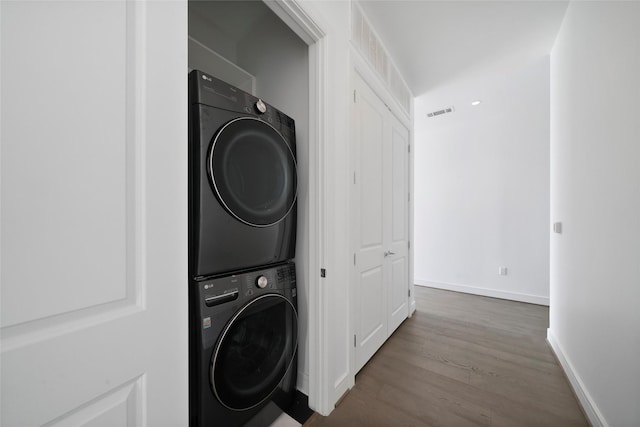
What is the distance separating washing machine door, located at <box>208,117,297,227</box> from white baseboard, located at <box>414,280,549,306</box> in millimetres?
3688

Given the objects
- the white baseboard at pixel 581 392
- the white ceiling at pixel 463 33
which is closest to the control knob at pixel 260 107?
the white ceiling at pixel 463 33

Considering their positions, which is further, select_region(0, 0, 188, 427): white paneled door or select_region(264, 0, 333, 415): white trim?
select_region(264, 0, 333, 415): white trim

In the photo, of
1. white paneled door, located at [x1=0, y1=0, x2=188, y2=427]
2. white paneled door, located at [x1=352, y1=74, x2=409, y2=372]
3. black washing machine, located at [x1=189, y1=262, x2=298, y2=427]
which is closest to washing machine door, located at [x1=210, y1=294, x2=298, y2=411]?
black washing machine, located at [x1=189, y1=262, x2=298, y2=427]

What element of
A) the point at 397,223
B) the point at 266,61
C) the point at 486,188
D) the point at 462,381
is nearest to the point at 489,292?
the point at 486,188

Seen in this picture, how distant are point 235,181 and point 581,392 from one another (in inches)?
93.6

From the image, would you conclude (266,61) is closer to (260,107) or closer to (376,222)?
(260,107)

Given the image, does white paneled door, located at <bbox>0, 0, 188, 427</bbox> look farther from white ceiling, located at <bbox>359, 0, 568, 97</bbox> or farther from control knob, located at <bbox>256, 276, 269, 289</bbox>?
white ceiling, located at <bbox>359, 0, 568, 97</bbox>

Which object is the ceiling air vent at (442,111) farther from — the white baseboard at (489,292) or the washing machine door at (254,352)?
the washing machine door at (254,352)

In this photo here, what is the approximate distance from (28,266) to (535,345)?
3.29 m

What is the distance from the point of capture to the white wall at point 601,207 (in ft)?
3.53

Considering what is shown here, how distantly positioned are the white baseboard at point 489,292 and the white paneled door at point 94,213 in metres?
4.20

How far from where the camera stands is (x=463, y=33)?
82.6 inches

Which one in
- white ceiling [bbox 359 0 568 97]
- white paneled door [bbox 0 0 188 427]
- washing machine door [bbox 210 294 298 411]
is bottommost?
washing machine door [bbox 210 294 298 411]

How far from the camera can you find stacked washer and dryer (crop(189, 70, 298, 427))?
100 centimetres
